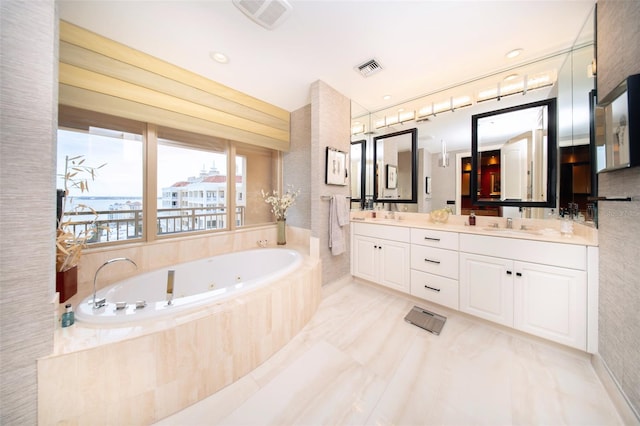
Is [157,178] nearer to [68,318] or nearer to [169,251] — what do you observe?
[169,251]

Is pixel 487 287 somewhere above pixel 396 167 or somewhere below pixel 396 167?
below

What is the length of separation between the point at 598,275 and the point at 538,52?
1928 mm

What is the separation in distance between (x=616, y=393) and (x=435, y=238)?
1.29 meters

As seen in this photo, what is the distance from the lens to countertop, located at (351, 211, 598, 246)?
4.91 ft

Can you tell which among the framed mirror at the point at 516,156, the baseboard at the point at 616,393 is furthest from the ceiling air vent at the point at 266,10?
the baseboard at the point at 616,393

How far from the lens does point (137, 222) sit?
1980mm

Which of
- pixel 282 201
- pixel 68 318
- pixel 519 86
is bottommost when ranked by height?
pixel 68 318

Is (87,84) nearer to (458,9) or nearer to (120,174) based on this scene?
(120,174)

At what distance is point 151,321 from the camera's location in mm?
1111

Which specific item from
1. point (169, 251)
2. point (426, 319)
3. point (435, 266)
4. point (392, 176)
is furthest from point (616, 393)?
point (169, 251)

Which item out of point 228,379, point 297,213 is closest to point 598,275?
point 228,379

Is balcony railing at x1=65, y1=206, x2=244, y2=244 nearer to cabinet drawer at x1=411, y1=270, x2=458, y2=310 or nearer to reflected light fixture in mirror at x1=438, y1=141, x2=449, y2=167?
cabinet drawer at x1=411, y1=270, x2=458, y2=310

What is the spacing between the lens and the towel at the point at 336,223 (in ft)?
8.20

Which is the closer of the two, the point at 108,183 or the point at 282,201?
the point at 108,183
